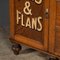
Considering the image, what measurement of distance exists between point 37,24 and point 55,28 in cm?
15

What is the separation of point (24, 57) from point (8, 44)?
306 mm

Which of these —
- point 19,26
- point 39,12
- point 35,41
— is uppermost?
point 39,12

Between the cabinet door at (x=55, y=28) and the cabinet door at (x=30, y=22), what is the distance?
4cm

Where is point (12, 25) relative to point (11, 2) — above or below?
below

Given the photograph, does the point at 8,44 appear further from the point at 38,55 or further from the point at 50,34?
the point at 50,34

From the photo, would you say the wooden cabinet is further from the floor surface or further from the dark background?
the dark background

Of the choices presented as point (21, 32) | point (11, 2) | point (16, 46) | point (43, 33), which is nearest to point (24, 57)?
point (16, 46)

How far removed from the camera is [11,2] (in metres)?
1.56

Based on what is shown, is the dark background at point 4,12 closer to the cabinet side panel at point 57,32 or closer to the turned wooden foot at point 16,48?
the turned wooden foot at point 16,48

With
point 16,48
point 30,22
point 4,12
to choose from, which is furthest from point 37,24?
point 4,12

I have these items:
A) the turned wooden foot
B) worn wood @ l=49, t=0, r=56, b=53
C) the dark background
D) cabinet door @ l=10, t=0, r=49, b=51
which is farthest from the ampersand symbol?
the dark background

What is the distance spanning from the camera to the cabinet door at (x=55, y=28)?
1292 millimetres

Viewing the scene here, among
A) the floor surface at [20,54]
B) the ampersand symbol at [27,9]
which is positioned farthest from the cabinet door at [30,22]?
the floor surface at [20,54]

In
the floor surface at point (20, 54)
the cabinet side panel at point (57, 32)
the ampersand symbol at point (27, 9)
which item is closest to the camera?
the cabinet side panel at point (57, 32)
